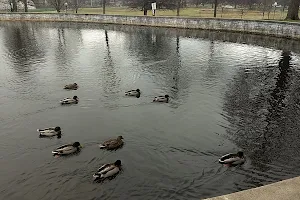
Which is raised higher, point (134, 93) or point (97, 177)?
point (134, 93)

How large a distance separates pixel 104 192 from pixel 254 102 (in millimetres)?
12257

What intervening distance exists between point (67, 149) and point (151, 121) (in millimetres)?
5030

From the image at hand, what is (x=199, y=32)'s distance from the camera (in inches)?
1917

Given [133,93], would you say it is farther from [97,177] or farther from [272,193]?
[272,193]

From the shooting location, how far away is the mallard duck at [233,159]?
41.5 feet

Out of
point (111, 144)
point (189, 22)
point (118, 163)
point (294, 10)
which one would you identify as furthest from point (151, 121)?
point (294, 10)

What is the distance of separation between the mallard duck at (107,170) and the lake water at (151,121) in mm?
260

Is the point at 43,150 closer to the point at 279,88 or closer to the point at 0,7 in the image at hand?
the point at 279,88

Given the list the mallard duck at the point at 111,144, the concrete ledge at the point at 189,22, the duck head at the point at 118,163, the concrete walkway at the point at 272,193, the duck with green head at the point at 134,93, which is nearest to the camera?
the concrete walkway at the point at 272,193

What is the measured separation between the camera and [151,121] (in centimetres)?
1658

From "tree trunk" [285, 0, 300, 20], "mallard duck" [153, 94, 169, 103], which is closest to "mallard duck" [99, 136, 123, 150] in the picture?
"mallard duck" [153, 94, 169, 103]

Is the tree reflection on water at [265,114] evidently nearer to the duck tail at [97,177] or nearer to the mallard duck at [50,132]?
the duck tail at [97,177]

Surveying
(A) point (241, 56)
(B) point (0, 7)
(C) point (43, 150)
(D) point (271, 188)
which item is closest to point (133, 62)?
(A) point (241, 56)

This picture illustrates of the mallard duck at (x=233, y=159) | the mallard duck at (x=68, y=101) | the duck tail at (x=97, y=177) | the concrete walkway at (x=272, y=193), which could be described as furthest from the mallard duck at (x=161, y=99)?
the concrete walkway at (x=272, y=193)
